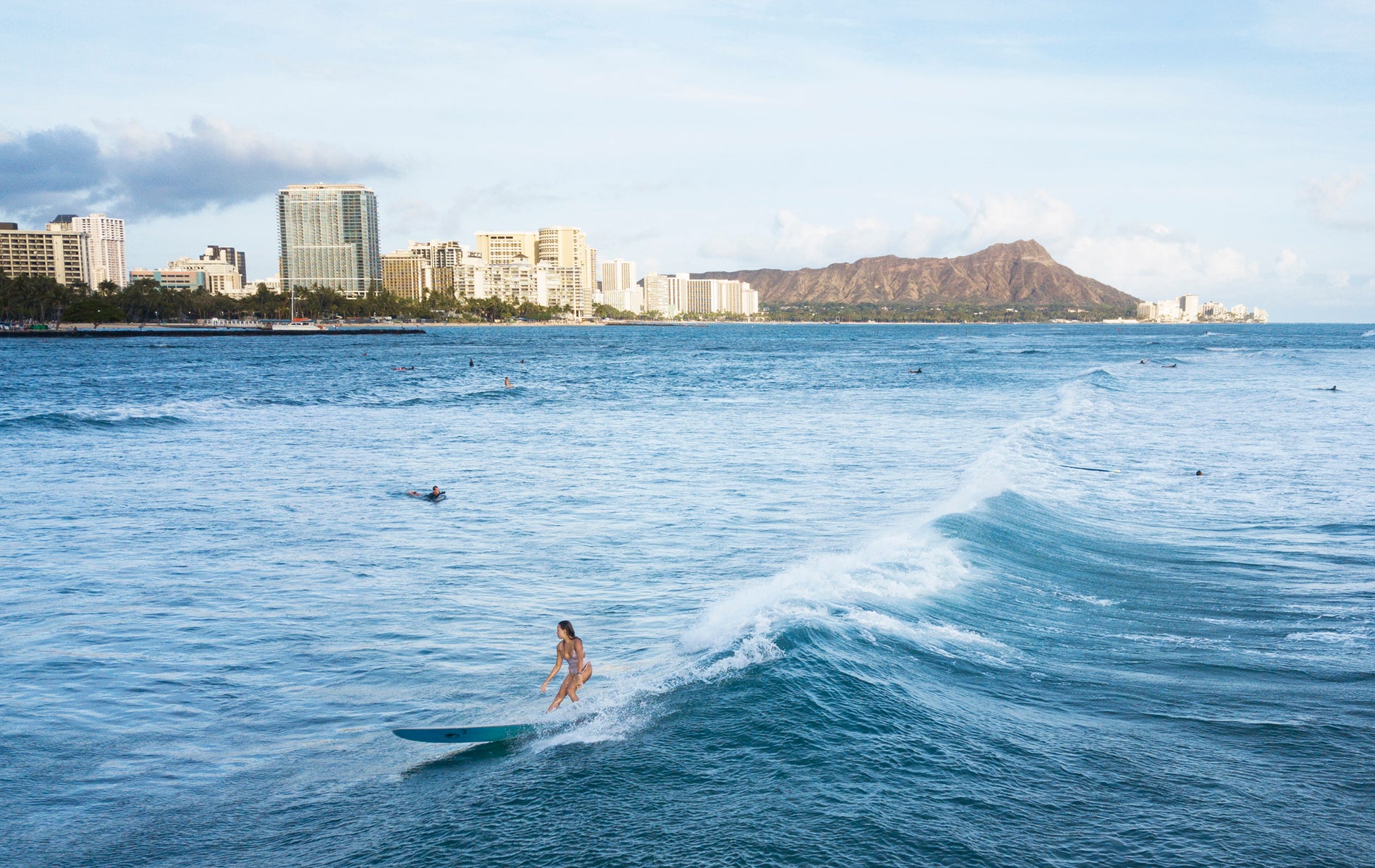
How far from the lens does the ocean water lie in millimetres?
8539

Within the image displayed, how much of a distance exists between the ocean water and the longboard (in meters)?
0.16

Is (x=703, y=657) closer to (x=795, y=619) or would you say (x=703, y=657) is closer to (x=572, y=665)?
(x=795, y=619)

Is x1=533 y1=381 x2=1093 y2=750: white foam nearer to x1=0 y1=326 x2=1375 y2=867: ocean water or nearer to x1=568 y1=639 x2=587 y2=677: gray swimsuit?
x1=0 y1=326 x2=1375 y2=867: ocean water

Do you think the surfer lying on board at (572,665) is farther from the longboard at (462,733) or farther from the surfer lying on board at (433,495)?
the surfer lying on board at (433,495)

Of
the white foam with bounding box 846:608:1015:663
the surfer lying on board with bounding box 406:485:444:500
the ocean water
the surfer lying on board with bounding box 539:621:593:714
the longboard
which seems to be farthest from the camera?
the surfer lying on board with bounding box 406:485:444:500

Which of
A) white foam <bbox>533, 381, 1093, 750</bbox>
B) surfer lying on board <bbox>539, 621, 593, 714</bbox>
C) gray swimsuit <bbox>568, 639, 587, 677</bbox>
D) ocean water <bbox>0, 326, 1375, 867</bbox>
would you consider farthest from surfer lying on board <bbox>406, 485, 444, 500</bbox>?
gray swimsuit <bbox>568, 639, 587, 677</bbox>

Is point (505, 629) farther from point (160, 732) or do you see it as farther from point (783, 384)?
point (783, 384)

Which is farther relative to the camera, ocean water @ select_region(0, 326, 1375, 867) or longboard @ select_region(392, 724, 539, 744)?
longboard @ select_region(392, 724, 539, 744)

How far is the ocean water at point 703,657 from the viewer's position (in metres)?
8.54

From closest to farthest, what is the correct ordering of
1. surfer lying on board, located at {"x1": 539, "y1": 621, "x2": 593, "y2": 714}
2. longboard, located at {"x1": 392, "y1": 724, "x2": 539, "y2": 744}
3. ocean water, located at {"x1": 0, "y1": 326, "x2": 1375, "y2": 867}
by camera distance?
ocean water, located at {"x1": 0, "y1": 326, "x2": 1375, "y2": 867} → longboard, located at {"x1": 392, "y1": 724, "x2": 539, "y2": 744} → surfer lying on board, located at {"x1": 539, "y1": 621, "x2": 593, "y2": 714}

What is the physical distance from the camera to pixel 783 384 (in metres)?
72.2

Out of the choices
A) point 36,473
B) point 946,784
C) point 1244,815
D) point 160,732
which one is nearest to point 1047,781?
point 946,784

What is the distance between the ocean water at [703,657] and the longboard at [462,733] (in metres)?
0.16

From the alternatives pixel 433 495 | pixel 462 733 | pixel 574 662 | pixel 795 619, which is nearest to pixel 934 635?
pixel 795 619
